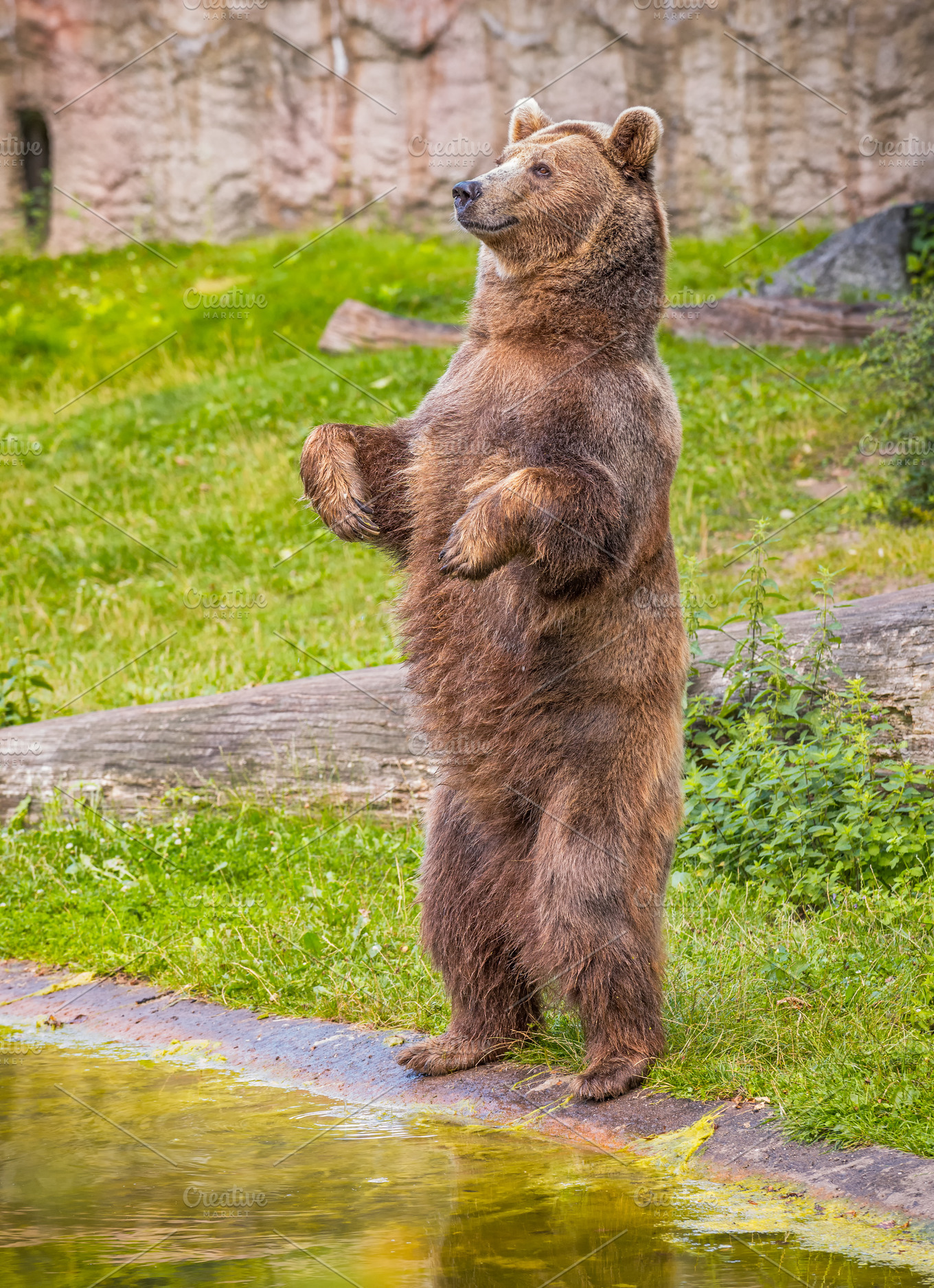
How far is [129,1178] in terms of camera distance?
10.9 feet

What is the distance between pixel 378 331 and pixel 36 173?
26.0ft

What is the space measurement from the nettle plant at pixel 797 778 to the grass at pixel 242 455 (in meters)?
1.69

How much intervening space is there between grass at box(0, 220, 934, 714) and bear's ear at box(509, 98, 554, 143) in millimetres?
2688

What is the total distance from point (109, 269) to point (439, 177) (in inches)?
182

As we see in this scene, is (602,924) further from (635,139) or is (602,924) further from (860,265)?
(860,265)

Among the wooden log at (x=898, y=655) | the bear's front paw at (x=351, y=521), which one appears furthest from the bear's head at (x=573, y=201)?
the wooden log at (x=898, y=655)

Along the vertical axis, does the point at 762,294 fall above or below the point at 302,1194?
above

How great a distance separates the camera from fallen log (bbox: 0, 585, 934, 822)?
6.34m

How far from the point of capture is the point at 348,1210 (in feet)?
10.1

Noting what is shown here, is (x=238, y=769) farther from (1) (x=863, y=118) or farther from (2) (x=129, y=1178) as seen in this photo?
(1) (x=863, y=118)

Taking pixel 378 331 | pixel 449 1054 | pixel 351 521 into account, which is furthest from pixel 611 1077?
pixel 378 331

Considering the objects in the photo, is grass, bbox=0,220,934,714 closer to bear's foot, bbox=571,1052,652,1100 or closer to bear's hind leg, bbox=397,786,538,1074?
bear's hind leg, bbox=397,786,538,1074

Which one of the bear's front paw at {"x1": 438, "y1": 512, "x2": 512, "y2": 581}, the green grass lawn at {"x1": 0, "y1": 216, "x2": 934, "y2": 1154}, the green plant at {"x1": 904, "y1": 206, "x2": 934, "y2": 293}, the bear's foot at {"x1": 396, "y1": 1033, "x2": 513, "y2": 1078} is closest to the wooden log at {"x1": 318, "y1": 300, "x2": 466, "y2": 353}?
the green grass lawn at {"x1": 0, "y1": 216, "x2": 934, "y2": 1154}

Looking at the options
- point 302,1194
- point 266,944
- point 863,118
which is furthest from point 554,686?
point 863,118
